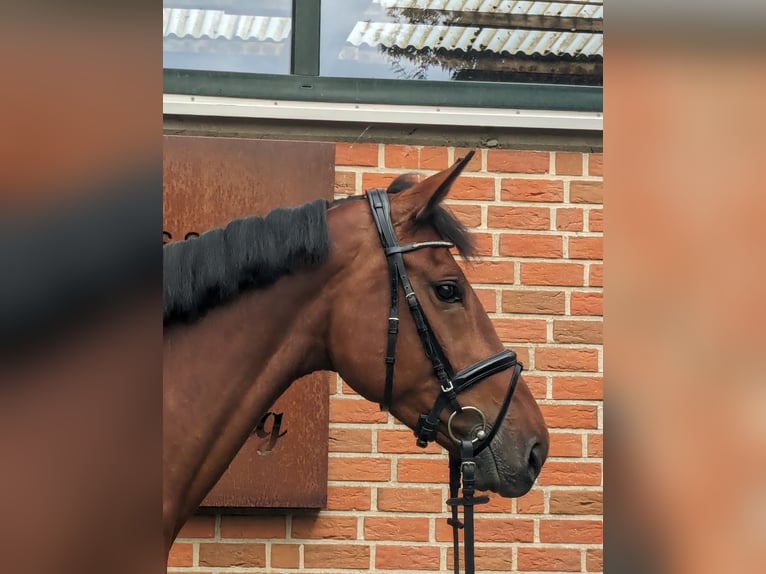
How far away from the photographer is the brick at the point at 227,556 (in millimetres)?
2787

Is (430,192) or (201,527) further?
(201,527)

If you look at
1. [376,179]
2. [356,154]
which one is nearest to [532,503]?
[376,179]

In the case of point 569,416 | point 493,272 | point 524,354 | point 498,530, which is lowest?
Result: point 498,530

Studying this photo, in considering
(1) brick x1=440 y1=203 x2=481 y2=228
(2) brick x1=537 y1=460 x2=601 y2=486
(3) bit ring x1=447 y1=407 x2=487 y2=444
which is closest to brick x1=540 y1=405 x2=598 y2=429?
(2) brick x1=537 y1=460 x2=601 y2=486

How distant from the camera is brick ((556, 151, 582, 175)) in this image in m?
2.97

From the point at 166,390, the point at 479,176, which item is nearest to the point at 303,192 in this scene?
the point at 479,176

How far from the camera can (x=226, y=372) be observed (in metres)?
1.83

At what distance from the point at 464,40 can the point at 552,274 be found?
0.90m

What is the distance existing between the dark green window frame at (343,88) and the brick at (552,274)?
56cm

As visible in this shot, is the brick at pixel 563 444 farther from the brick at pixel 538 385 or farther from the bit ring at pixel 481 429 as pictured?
the bit ring at pixel 481 429

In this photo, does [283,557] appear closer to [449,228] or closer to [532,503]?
[532,503]

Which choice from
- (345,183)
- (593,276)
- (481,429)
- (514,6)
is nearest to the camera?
(481,429)
